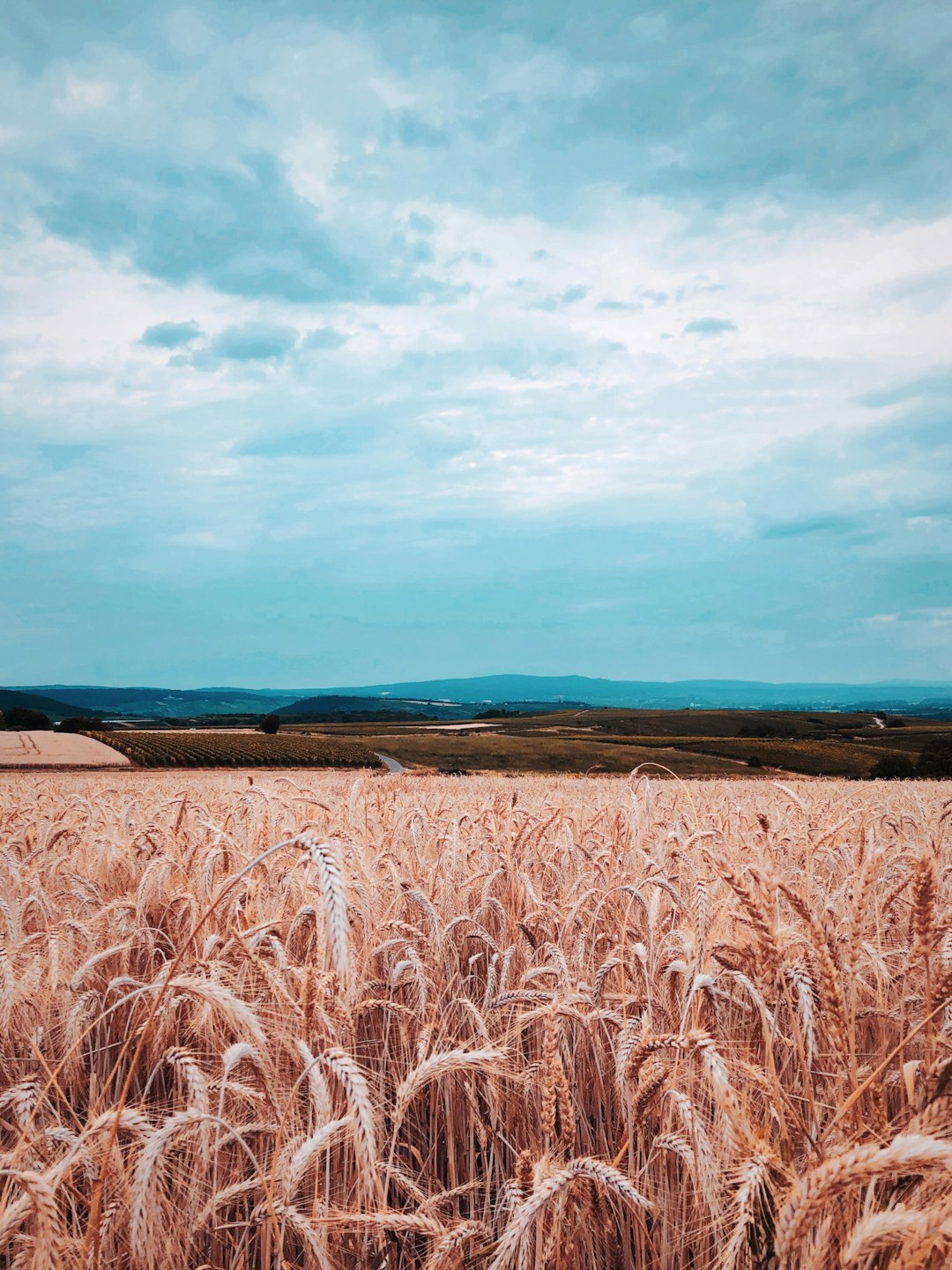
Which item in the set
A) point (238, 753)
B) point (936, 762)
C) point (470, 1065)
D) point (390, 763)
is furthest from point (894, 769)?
point (470, 1065)

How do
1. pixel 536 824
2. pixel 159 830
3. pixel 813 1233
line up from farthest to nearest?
1. pixel 536 824
2. pixel 159 830
3. pixel 813 1233

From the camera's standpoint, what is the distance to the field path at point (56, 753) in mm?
52500

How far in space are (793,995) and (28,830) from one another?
19.9 feet

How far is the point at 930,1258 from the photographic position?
1.64 m

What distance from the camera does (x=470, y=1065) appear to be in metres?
1.85

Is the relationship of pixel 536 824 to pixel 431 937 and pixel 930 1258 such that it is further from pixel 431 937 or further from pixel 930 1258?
pixel 930 1258

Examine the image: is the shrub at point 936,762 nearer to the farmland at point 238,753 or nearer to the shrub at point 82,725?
the farmland at point 238,753

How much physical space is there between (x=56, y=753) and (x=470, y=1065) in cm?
6606

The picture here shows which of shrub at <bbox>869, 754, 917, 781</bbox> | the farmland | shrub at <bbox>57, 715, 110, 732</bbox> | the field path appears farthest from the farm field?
shrub at <bbox>57, 715, 110, 732</bbox>

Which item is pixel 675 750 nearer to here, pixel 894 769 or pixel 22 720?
pixel 894 769

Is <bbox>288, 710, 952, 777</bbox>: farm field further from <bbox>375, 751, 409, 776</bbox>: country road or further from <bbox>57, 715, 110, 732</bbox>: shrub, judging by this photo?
<bbox>57, 715, 110, 732</bbox>: shrub

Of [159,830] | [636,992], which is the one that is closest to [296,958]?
[636,992]

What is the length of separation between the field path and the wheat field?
54632 mm

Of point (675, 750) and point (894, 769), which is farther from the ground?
point (894, 769)
